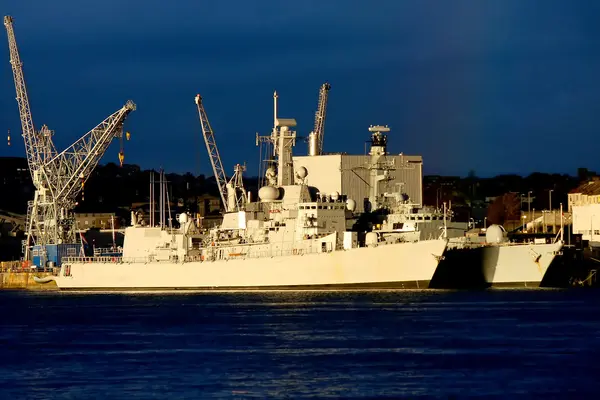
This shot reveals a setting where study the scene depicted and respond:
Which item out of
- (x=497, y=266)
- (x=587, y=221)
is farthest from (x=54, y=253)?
(x=587, y=221)

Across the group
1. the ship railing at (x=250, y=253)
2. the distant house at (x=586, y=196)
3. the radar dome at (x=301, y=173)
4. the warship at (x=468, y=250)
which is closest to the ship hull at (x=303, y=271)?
the ship railing at (x=250, y=253)

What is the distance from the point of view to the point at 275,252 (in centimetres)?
8356

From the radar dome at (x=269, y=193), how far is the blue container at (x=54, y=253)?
23.4 metres

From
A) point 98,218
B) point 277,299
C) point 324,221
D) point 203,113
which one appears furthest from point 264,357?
point 98,218

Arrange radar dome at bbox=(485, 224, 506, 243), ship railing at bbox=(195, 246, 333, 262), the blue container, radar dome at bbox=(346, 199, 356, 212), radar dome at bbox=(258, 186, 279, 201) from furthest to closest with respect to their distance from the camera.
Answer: the blue container → radar dome at bbox=(258, 186, 279, 201) → radar dome at bbox=(346, 199, 356, 212) → radar dome at bbox=(485, 224, 506, 243) → ship railing at bbox=(195, 246, 333, 262)

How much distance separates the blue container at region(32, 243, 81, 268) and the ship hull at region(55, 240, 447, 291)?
14.3 metres

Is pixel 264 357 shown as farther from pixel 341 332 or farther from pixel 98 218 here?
pixel 98 218

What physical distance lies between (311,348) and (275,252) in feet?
112

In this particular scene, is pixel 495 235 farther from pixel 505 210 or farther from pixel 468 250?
pixel 505 210

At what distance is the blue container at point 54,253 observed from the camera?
108 meters

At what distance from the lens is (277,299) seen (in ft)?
252

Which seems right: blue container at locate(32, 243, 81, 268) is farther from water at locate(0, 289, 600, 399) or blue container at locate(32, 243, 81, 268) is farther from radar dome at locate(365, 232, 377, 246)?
radar dome at locate(365, 232, 377, 246)

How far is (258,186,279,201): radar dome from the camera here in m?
89.6

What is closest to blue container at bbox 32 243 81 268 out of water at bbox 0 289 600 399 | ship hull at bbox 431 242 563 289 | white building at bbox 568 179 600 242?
water at bbox 0 289 600 399
